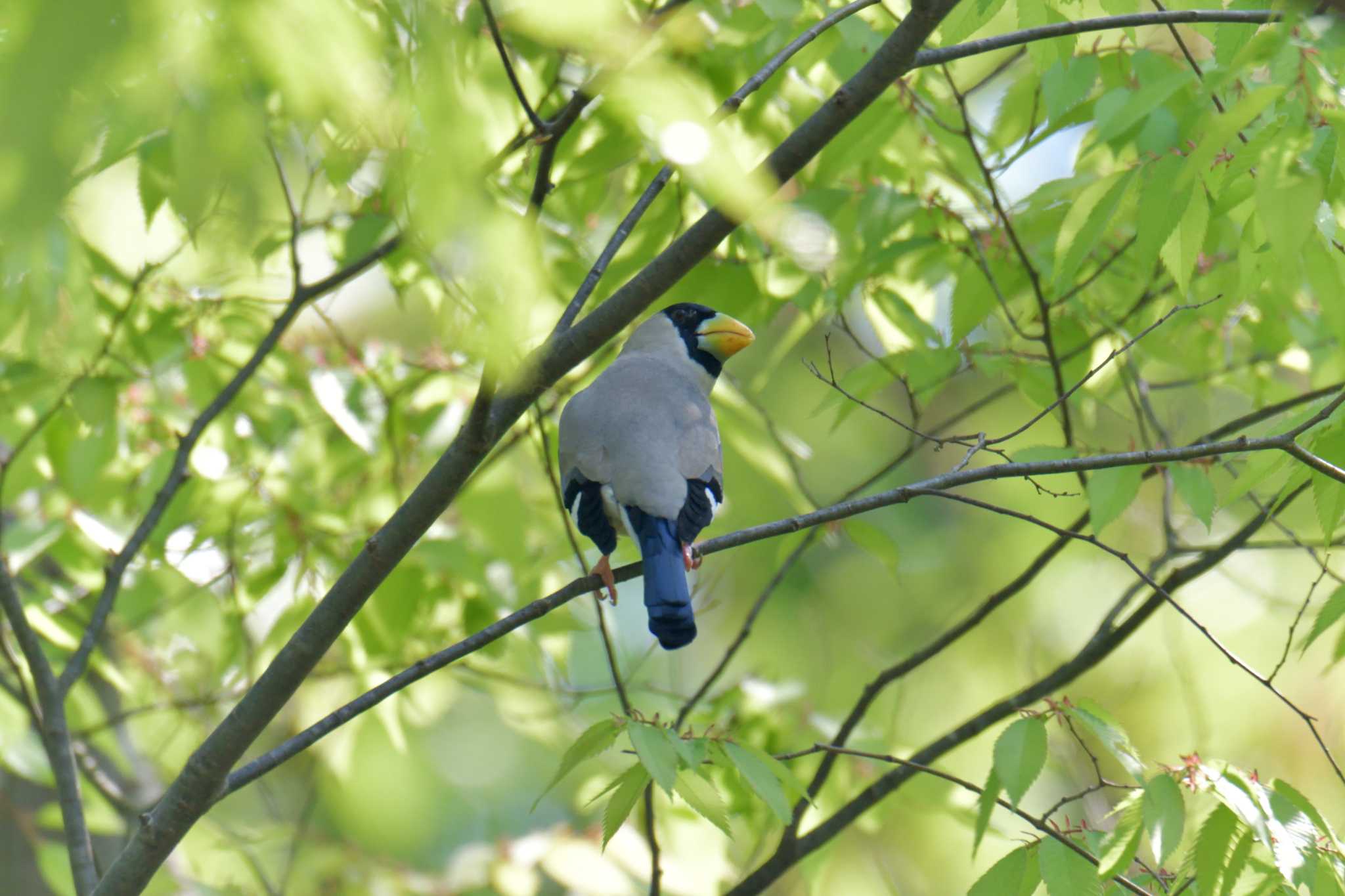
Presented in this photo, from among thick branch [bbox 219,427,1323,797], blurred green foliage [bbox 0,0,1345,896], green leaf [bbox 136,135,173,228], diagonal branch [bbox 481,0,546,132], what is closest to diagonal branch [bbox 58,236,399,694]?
blurred green foliage [bbox 0,0,1345,896]

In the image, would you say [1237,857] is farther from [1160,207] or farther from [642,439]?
[642,439]

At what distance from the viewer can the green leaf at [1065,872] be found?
2416 millimetres

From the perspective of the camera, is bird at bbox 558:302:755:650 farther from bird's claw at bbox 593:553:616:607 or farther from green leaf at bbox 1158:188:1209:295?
green leaf at bbox 1158:188:1209:295

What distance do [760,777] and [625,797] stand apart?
0.95 ft

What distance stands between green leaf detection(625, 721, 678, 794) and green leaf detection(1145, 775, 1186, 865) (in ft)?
3.09

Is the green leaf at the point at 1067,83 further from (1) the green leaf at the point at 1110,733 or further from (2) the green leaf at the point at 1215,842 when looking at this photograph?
(2) the green leaf at the point at 1215,842

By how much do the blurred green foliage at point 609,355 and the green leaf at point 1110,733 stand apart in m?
0.01

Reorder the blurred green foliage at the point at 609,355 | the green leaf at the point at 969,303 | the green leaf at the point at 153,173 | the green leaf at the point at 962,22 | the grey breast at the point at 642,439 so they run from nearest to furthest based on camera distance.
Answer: the blurred green foliage at the point at 609,355
the green leaf at the point at 962,22
the green leaf at the point at 153,173
the green leaf at the point at 969,303
the grey breast at the point at 642,439

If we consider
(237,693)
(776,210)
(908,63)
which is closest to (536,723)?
(237,693)

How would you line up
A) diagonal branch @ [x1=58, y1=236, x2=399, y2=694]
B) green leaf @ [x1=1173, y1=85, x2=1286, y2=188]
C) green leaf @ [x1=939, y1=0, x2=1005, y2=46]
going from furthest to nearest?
diagonal branch @ [x1=58, y1=236, x2=399, y2=694] → green leaf @ [x1=939, y1=0, x2=1005, y2=46] → green leaf @ [x1=1173, y1=85, x2=1286, y2=188]

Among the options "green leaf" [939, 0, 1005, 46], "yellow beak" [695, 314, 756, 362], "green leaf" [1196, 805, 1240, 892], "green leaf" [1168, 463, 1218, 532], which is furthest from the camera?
"yellow beak" [695, 314, 756, 362]

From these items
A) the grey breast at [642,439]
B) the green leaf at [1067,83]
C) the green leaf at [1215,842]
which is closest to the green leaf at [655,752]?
the green leaf at [1215,842]

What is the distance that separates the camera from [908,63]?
232 cm

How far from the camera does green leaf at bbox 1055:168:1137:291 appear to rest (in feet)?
8.70
